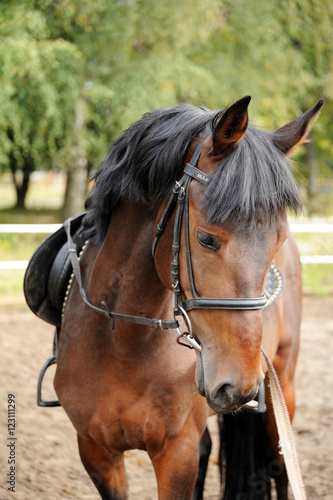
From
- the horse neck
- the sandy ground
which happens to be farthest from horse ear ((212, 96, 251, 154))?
the sandy ground

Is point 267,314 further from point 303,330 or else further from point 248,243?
point 303,330

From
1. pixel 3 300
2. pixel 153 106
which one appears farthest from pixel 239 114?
pixel 153 106

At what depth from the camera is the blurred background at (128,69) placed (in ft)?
28.4

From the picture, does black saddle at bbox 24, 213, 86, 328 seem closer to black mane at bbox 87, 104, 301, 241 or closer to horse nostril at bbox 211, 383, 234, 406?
black mane at bbox 87, 104, 301, 241

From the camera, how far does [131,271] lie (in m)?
1.96

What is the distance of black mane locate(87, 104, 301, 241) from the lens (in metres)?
1.52

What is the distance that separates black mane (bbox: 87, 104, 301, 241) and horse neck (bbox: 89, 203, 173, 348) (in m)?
0.06

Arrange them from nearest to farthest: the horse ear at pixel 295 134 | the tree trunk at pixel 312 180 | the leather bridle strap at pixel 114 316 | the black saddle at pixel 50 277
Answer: the horse ear at pixel 295 134, the leather bridle strap at pixel 114 316, the black saddle at pixel 50 277, the tree trunk at pixel 312 180

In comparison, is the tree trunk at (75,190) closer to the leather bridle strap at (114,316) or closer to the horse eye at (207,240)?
the leather bridle strap at (114,316)

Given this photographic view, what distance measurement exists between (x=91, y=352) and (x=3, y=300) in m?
5.89

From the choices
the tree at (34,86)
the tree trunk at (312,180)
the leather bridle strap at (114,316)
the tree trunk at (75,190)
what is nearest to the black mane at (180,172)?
the leather bridle strap at (114,316)

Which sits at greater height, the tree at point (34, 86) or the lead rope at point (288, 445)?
the tree at point (34, 86)

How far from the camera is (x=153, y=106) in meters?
10.5

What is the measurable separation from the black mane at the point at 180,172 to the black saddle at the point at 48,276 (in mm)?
493
